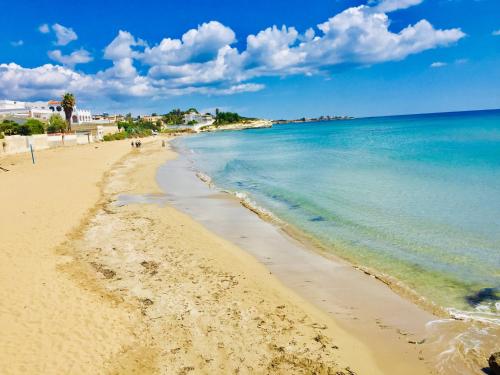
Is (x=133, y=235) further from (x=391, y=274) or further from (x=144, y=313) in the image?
(x=391, y=274)

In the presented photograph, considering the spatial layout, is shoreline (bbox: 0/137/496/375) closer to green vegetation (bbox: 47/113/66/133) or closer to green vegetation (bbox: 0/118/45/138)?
green vegetation (bbox: 0/118/45/138)

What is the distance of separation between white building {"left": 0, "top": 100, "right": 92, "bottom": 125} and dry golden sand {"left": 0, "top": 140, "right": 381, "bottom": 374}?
9201cm

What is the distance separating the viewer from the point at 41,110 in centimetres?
9969

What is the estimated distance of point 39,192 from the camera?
69.4 ft

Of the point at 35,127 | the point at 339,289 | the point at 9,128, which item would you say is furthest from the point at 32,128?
the point at 339,289

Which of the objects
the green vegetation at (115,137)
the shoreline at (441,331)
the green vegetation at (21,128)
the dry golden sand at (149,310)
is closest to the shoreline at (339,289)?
the shoreline at (441,331)

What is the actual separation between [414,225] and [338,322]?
8.73 metres

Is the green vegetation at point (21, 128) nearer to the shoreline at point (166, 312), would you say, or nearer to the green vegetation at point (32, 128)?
the green vegetation at point (32, 128)

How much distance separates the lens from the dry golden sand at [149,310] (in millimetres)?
6383

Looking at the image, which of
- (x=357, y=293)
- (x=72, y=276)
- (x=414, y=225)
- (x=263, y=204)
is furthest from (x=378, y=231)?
(x=72, y=276)

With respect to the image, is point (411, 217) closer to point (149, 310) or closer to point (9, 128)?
point (149, 310)

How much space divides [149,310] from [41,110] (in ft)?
356

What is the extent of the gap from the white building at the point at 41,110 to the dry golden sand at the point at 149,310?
92.0 meters

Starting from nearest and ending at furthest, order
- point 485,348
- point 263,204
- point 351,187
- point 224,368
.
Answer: point 224,368, point 485,348, point 263,204, point 351,187
